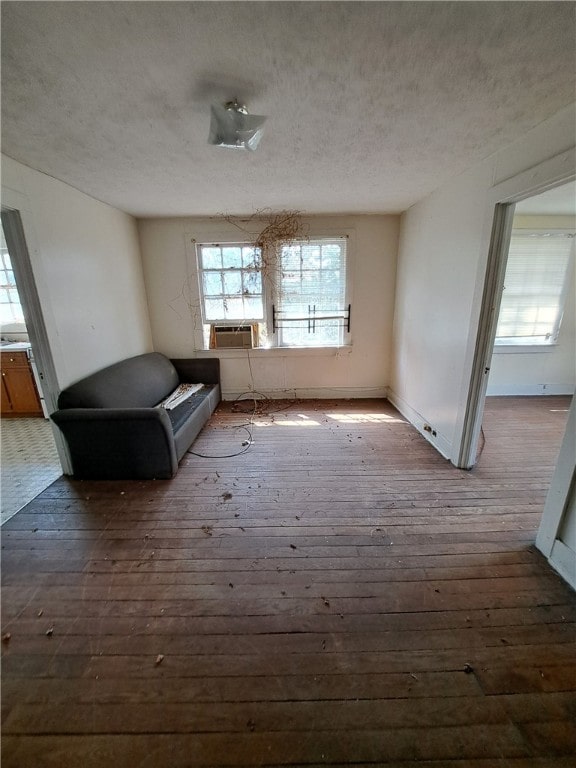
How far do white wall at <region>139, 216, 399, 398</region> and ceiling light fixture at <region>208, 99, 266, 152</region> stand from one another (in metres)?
2.33

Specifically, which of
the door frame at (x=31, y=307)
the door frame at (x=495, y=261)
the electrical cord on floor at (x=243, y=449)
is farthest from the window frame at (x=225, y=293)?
the door frame at (x=495, y=261)

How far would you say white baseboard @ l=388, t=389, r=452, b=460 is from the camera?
277 centimetres

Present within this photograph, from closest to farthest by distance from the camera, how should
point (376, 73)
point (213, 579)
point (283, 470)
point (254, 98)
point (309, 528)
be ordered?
1. point (376, 73)
2. point (254, 98)
3. point (213, 579)
4. point (309, 528)
5. point (283, 470)

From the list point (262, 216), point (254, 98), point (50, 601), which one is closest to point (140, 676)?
point (50, 601)

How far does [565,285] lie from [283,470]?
4.79 meters

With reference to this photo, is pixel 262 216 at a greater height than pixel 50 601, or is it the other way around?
pixel 262 216

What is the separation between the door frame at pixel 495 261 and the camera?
1.68 meters

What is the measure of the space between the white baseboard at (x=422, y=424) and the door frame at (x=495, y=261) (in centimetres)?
19

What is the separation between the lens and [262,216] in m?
3.71

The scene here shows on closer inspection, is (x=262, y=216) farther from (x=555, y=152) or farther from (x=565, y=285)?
(x=565, y=285)

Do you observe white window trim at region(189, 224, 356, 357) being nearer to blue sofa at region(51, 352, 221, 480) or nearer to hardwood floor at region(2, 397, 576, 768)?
blue sofa at region(51, 352, 221, 480)

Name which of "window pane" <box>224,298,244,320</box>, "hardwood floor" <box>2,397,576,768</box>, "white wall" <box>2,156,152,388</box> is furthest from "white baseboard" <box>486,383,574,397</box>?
"white wall" <box>2,156,152,388</box>

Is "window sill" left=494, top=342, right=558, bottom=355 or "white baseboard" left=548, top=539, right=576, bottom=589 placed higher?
"window sill" left=494, top=342, right=558, bottom=355

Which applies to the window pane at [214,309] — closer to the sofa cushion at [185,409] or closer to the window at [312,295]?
the window at [312,295]
